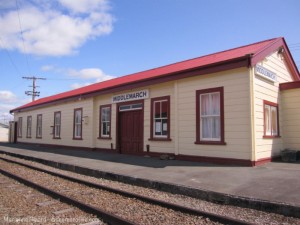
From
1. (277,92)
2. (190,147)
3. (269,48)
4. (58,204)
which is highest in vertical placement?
(269,48)

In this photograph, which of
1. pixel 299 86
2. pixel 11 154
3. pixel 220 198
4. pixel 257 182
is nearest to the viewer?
pixel 220 198

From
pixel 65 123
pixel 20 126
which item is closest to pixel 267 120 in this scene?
pixel 65 123

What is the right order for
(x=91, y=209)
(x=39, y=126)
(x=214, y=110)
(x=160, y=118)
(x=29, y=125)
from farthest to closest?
(x=29, y=125), (x=39, y=126), (x=160, y=118), (x=214, y=110), (x=91, y=209)

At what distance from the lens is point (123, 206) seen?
6617 mm

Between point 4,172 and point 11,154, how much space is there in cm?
835

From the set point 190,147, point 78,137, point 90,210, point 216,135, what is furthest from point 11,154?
point 90,210

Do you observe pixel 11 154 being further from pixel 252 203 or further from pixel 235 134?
pixel 252 203

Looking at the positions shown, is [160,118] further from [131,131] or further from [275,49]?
[275,49]

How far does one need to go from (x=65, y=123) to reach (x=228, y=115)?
13.4 meters

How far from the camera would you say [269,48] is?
1202 cm

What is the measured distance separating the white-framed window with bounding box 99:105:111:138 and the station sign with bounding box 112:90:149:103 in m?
0.94

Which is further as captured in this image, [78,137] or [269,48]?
[78,137]

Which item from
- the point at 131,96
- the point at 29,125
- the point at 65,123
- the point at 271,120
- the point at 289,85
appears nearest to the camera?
the point at 271,120

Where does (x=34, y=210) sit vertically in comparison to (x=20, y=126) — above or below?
below
